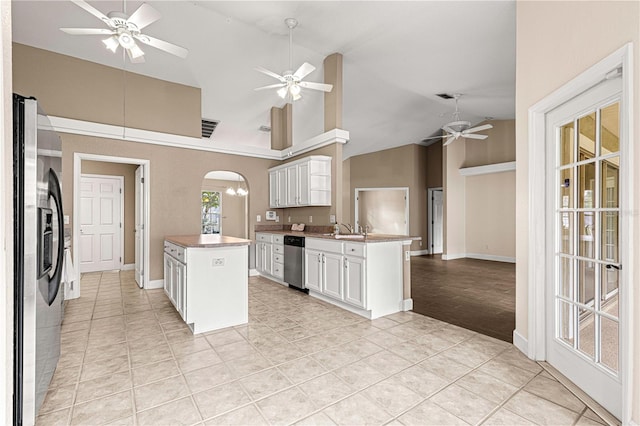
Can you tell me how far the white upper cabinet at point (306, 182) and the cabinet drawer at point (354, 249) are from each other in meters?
1.47

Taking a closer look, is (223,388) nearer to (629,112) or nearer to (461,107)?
(629,112)

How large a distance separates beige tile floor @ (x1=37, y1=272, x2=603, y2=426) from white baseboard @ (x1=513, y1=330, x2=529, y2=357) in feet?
0.22

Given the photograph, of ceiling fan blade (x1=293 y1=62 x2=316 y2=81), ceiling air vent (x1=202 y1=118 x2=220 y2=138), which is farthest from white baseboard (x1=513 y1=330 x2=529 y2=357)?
ceiling air vent (x1=202 y1=118 x2=220 y2=138)

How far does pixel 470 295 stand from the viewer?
179 inches

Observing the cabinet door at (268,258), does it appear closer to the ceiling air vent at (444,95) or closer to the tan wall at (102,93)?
the tan wall at (102,93)

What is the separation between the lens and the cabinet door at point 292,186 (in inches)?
215

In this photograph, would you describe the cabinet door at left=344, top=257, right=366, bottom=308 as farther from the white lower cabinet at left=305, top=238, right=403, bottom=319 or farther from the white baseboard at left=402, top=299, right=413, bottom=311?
the white baseboard at left=402, top=299, right=413, bottom=311

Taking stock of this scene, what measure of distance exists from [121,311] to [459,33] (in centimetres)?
553

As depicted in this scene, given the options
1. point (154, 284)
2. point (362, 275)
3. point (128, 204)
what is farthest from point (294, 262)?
point (128, 204)

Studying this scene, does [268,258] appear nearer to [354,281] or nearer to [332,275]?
[332,275]

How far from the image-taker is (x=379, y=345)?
2.81 meters

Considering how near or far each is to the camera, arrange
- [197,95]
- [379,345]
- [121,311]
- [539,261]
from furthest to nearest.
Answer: [197,95], [121,311], [379,345], [539,261]

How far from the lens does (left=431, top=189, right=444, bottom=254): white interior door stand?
9773 mm

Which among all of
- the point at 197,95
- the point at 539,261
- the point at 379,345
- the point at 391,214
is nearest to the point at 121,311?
the point at 379,345
